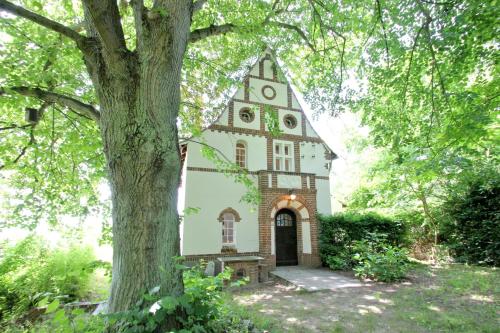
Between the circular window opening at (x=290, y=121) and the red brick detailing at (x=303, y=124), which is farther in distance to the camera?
the red brick detailing at (x=303, y=124)

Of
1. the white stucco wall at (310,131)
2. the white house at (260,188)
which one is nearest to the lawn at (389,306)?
the white house at (260,188)

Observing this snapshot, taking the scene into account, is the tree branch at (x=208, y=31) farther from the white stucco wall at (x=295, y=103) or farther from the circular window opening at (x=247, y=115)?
the white stucco wall at (x=295, y=103)

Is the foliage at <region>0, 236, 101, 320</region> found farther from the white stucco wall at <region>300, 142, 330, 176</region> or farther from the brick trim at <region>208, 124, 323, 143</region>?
the white stucco wall at <region>300, 142, 330, 176</region>

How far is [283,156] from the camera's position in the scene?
12.8m

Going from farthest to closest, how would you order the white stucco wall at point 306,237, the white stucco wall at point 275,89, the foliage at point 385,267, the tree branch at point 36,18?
the white stucco wall at point 275,89
the white stucco wall at point 306,237
the foliage at point 385,267
the tree branch at point 36,18

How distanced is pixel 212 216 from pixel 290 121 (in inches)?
228

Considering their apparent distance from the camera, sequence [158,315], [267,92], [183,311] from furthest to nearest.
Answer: [267,92] < [183,311] < [158,315]

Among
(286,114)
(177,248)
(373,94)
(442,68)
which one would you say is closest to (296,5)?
(373,94)

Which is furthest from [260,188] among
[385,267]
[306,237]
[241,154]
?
[385,267]

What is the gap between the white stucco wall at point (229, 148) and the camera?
1110 cm

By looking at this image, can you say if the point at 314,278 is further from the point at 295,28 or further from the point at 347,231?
the point at 295,28

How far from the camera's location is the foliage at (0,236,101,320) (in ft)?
20.6

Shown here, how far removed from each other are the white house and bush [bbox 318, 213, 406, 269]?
44 centimetres

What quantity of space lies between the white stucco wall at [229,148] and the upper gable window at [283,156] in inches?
28.5
